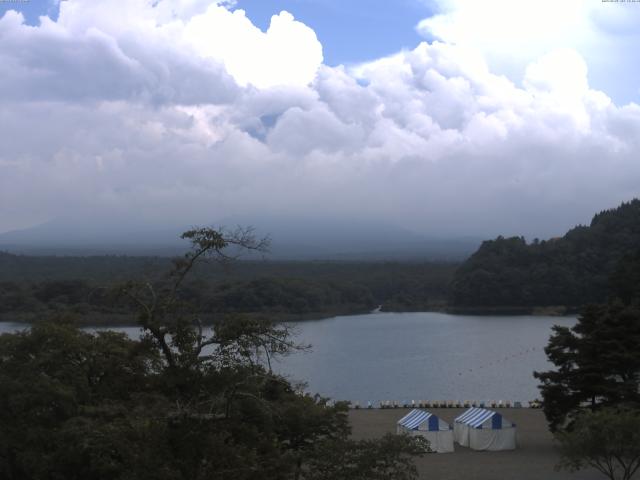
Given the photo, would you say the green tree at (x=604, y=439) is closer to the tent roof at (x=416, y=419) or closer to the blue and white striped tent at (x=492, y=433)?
the blue and white striped tent at (x=492, y=433)

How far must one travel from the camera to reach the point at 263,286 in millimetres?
53375

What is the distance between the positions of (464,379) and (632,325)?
14.2m

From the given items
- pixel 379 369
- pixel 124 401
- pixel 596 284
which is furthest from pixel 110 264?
pixel 124 401

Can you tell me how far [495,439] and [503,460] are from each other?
1.01m

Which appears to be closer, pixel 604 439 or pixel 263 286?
pixel 604 439

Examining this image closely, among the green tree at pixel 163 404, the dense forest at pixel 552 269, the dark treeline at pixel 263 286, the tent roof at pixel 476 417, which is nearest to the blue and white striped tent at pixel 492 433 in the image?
the tent roof at pixel 476 417

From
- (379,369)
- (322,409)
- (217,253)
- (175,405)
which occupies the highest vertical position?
(217,253)

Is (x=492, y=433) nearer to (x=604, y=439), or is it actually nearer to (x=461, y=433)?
(x=461, y=433)

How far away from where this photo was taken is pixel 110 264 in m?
81.4

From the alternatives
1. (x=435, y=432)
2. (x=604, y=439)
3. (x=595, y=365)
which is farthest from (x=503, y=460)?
(x=604, y=439)

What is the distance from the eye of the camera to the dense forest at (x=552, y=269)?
60.7m

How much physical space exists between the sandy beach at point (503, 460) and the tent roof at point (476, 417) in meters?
0.54

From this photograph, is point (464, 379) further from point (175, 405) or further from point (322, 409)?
point (175, 405)

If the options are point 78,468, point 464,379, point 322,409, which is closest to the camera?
point 78,468
